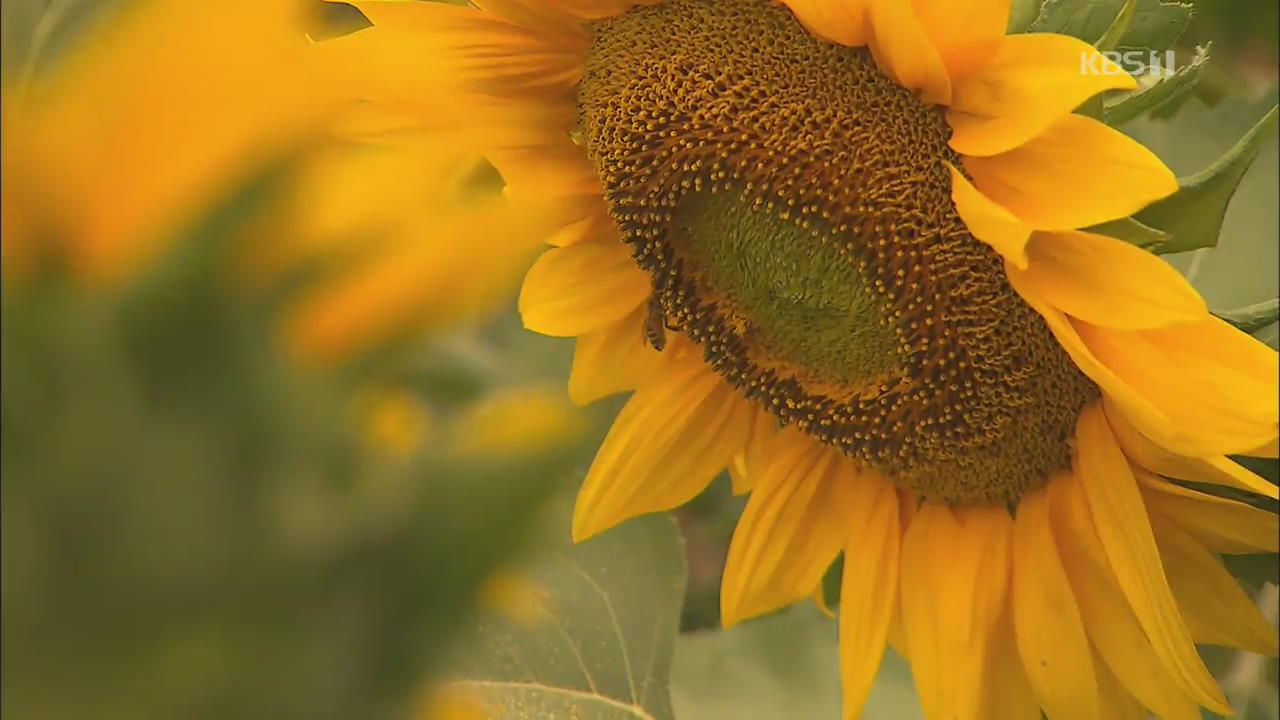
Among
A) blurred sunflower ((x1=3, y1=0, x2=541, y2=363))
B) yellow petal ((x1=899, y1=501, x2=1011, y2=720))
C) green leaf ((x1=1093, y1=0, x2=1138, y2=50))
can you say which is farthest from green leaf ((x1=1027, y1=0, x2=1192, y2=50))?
blurred sunflower ((x1=3, y1=0, x2=541, y2=363))

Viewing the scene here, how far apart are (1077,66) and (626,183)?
21 centimetres

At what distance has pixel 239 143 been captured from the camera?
243 mm

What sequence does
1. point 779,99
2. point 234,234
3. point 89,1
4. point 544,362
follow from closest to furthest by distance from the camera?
point 234,234 < point 89,1 < point 779,99 < point 544,362

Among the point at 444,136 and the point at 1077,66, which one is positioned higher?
the point at 1077,66

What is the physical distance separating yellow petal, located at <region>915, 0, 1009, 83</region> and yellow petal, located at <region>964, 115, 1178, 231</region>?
0.13 feet

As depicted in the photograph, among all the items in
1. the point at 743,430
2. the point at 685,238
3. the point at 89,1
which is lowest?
the point at 743,430

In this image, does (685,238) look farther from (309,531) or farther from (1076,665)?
(309,531)

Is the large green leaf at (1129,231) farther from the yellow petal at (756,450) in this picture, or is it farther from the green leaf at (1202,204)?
the yellow petal at (756,450)

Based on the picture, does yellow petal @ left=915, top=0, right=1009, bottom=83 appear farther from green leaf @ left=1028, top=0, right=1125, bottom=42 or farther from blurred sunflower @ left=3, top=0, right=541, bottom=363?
blurred sunflower @ left=3, top=0, right=541, bottom=363

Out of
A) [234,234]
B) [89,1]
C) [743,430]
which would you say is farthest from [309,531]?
[743,430]

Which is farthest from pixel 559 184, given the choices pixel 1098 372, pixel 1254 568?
pixel 1254 568

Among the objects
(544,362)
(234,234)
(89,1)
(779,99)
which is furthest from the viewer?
(544,362)

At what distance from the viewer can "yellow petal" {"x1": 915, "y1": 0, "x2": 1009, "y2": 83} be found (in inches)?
19.6

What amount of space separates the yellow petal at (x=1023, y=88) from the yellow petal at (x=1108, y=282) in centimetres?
4
